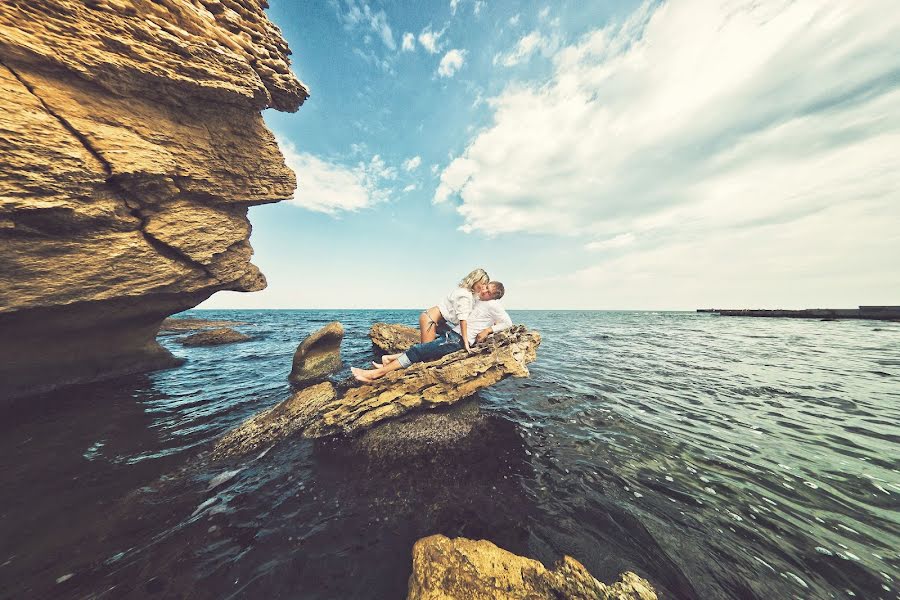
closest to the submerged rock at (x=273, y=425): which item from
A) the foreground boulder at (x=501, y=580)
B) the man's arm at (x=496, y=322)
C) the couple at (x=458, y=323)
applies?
the couple at (x=458, y=323)

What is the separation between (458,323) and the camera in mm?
7250

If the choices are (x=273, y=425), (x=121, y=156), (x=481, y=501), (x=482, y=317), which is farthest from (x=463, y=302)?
(x=121, y=156)

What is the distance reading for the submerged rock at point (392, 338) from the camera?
14488mm

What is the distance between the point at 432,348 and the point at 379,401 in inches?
80.0

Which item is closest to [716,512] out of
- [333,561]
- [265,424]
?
[333,561]

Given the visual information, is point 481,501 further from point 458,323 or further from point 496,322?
point 496,322

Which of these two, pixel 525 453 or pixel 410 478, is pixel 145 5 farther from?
pixel 525 453

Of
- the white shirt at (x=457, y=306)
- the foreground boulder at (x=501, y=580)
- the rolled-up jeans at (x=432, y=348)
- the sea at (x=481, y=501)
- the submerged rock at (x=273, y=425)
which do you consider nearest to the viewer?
the foreground boulder at (x=501, y=580)

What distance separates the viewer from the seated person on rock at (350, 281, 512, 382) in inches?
295

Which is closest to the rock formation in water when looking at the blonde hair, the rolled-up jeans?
the rolled-up jeans

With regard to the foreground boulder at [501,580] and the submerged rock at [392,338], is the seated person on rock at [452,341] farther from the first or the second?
the submerged rock at [392,338]

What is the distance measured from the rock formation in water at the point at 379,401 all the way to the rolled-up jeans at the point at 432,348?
0.92ft

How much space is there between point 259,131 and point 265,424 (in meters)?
8.97

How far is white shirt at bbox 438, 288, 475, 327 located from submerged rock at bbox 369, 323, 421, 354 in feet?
25.0
